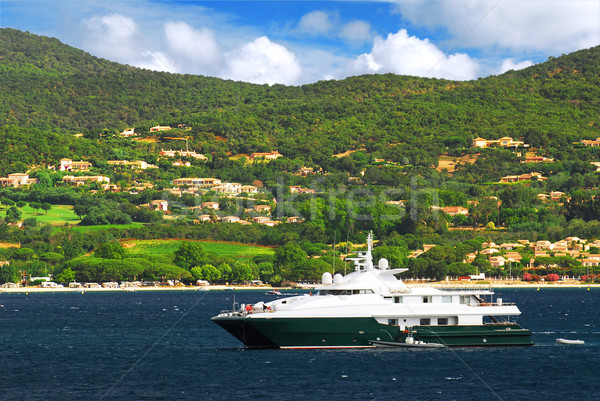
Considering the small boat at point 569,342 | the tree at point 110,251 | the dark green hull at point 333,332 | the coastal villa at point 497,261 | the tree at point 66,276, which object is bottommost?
the small boat at point 569,342

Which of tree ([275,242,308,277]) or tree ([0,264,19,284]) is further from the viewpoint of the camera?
tree ([0,264,19,284])

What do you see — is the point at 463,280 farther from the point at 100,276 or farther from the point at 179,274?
the point at 100,276

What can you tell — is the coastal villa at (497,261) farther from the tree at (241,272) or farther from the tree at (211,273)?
the tree at (211,273)

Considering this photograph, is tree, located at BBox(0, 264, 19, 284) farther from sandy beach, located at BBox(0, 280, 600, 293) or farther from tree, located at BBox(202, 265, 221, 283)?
tree, located at BBox(202, 265, 221, 283)

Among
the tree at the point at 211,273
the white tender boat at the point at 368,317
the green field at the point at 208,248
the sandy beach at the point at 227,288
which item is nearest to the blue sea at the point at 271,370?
the white tender boat at the point at 368,317

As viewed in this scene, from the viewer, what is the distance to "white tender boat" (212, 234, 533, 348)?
54688 mm

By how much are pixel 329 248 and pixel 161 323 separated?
103 metres

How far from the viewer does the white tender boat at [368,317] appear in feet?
179

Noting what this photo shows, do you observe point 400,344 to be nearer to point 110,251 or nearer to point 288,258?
point 288,258

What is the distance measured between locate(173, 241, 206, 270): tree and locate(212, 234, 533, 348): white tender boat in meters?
119

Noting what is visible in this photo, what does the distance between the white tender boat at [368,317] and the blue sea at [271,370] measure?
0.79 m

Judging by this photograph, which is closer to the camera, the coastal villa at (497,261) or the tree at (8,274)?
the tree at (8,274)

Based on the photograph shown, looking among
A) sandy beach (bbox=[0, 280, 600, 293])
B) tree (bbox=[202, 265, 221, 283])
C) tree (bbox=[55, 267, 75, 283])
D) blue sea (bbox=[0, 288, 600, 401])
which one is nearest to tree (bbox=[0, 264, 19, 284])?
sandy beach (bbox=[0, 280, 600, 293])

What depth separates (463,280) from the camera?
17150 cm
